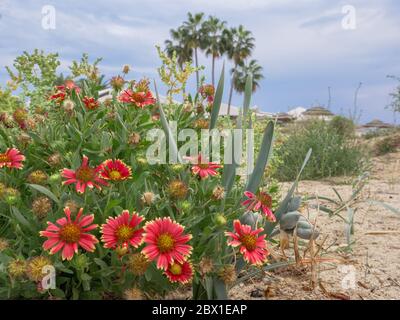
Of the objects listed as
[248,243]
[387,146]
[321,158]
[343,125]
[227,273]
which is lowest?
[227,273]

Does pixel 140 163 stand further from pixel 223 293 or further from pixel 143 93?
pixel 223 293

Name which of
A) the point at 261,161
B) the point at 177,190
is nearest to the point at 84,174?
the point at 177,190

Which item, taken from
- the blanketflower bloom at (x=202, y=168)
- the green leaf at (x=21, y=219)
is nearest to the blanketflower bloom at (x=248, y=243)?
the blanketflower bloom at (x=202, y=168)

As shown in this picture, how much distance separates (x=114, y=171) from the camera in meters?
1.83

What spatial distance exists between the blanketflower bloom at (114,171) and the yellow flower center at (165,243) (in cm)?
30

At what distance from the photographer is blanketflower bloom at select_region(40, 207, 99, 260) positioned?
161 centimetres

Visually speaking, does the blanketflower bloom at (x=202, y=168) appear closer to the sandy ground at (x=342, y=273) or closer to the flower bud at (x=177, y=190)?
the flower bud at (x=177, y=190)

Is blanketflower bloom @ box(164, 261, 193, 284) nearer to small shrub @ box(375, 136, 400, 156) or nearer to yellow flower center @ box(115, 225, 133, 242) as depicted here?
yellow flower center @ box(115, 225, 133, 242)

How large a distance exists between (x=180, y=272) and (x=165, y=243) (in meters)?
0.13

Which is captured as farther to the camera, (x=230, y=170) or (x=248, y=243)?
(x=230, y=170)

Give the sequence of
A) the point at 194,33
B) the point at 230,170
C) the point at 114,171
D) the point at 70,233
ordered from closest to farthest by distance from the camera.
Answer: the point at 70,233 < the point at 114,171 < the point at 230,170 < the point at 194,33

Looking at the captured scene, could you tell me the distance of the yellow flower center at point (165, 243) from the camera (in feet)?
5.33

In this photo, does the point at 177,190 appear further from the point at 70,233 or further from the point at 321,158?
the point at 321,158
